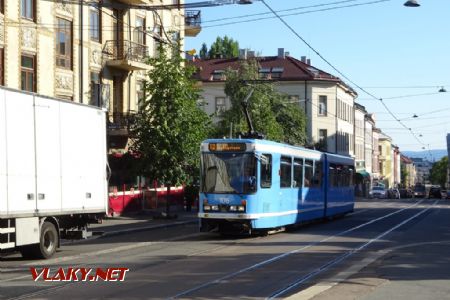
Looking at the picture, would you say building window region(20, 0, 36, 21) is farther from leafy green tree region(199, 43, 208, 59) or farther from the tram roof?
leafy green tree region(199, 43, 208, 59)

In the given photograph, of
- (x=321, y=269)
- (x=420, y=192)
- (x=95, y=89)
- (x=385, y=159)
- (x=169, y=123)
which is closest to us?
(x=321, y=269)

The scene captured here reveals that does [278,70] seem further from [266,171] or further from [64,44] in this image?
[266,171]

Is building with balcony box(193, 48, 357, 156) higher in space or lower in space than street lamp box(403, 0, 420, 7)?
higher

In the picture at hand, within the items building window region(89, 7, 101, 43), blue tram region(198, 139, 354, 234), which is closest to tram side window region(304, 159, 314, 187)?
blue tram region(198, 139, 354, 234)

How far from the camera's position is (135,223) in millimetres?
29047

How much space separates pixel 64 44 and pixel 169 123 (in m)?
6.03

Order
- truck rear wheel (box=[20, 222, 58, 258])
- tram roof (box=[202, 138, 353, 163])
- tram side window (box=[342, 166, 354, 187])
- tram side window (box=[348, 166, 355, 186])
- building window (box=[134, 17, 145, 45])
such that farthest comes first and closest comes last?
building window (box=[134, 17, 145, 45]) < tram side window (box=[348, 166, 355, 186]) < tram side window (box=[342, 166, 354, 187]) < tram roof (box=[202, 138, 353, 163]) < truck rear wheel (box=[20, 222, 58, 258])

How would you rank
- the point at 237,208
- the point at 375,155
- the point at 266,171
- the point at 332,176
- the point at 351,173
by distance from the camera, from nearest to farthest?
1. the point at 237,208
2. the point at 266,171
3. the point at 332,176
4. the point at 351,173
5. the point at 375,155

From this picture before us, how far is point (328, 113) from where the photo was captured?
254ft

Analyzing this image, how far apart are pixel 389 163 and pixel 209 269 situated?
138 metres

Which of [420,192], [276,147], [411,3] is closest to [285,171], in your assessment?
[276,147]

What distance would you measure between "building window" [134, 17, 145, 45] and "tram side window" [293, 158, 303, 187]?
49.2 ft

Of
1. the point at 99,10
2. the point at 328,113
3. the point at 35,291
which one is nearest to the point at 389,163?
the point at 328,113

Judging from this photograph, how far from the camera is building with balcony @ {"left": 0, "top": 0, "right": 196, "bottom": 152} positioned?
28.2m
